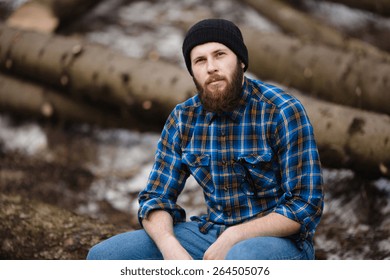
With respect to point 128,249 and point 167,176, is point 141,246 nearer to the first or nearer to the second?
point 128,249

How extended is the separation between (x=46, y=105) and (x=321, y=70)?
180 centimetres

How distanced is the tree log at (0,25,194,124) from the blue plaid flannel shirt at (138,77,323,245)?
3.80ft

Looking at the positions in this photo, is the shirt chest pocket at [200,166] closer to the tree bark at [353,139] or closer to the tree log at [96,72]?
the tree bark at [353,139]

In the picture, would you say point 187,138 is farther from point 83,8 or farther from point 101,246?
point 83,8

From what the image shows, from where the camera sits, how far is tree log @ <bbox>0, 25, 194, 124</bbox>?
2.66 metres

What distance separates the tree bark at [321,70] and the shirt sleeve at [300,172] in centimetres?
134

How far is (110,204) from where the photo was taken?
251cm

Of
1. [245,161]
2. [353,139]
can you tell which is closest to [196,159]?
→ [245,161]

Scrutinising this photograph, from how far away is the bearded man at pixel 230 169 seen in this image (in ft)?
4.12

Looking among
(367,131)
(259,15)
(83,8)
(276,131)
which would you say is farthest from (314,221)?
(83,8)

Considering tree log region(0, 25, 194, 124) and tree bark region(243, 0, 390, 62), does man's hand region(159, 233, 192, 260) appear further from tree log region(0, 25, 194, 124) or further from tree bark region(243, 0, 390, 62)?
tree bark region(243, 0, 390, 62)

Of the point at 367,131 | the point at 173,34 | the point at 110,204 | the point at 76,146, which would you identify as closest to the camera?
the point at 367,131

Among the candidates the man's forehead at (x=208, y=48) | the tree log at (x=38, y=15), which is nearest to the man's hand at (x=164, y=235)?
the man's forehead at (x=208, y=48)

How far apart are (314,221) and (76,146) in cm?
203
